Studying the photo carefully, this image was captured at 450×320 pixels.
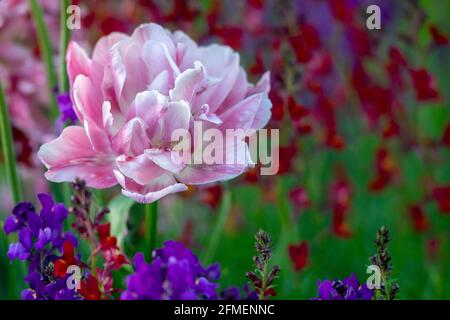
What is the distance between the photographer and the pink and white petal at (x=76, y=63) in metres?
0.55

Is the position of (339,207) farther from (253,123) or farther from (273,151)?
(253,123)

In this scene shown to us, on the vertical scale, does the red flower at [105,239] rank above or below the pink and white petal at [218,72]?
below

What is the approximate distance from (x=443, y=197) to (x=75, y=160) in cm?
57

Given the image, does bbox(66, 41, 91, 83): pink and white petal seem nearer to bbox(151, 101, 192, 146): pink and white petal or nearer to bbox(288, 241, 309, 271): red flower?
bbox(151, 101, 192, 146): pink and white petal

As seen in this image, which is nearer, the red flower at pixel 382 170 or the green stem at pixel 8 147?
the green stem at pixel 8 147

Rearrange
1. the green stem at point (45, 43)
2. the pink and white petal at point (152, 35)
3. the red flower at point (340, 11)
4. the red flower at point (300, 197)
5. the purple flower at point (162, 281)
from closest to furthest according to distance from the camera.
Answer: the purple flower at point (162, 281) < the pink and white petal at point (152, 35) < the green stem at point (45, 43) < the red flower at point (300, 197) < the red flower at point (340, 11)

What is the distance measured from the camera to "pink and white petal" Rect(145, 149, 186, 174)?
0.52 meters

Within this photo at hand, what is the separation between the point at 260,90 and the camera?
0.59 metres

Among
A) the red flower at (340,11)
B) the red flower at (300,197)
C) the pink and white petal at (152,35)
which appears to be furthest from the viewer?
the red flower at (340,11)

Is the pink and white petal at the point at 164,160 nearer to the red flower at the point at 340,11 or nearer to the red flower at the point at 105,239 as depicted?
the red flower at the point at 105,239

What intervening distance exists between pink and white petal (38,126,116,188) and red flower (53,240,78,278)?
1.8 inches

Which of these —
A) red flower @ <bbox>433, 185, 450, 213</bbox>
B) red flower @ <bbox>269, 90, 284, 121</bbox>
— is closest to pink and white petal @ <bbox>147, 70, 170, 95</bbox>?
red flower @ <bbox>269, 90, 284, 121</bbox>

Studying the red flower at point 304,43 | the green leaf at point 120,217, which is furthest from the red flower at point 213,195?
the green leaf at point 120,217
